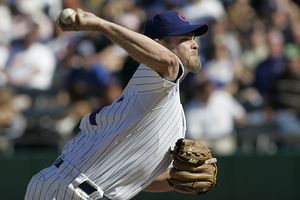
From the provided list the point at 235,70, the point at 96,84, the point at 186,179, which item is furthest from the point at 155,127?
the point at 235,70

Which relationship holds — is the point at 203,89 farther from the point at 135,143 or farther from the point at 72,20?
the point at 72,20

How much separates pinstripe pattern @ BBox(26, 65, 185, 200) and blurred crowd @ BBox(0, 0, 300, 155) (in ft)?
14.5

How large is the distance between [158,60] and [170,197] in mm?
5534

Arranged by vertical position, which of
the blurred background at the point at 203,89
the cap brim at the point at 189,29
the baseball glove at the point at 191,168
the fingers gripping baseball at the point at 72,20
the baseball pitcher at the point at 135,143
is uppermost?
the fingers gripping baseball at the point at 72,20

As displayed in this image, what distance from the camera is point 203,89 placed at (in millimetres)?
9344

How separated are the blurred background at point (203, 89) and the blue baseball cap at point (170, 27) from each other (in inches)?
175

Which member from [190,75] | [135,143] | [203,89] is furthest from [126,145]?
[190,75]

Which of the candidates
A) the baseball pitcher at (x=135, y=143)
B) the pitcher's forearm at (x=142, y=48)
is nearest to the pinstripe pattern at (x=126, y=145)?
the baseball pitcher at (x=135, y=143)

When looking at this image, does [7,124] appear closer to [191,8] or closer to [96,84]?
[96,84]

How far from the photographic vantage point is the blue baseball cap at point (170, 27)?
448 cm

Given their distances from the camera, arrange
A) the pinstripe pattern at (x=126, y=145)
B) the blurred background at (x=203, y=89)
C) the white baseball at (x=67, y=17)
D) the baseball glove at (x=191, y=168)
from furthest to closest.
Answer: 1. the blurred background at (x=203, y=89)
2. the baseball glove at (x=191, y=168)
3. the pinstripe pattern at (x=126, y=145)
4. the white baseball at (x=67, y=17)

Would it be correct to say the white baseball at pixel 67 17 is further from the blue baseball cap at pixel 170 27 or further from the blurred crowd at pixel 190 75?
the blurred crowd at pixel 190 75

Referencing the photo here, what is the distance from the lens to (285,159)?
9.25 m

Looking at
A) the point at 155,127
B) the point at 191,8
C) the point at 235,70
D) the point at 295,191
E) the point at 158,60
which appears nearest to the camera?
the point at 158,60
